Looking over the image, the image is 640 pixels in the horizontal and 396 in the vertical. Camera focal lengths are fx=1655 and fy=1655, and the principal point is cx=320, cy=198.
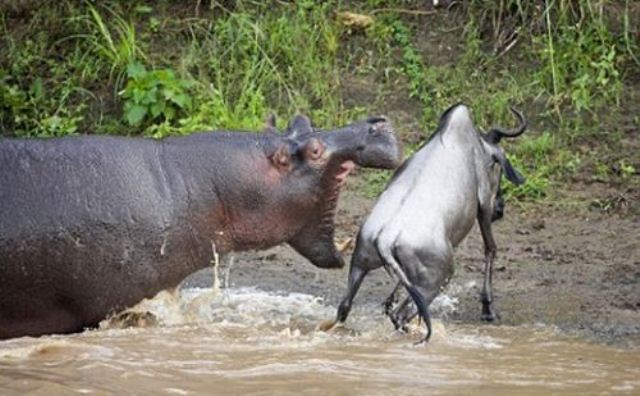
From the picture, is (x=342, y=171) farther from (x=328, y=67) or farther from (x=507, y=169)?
(x=328, y=67)

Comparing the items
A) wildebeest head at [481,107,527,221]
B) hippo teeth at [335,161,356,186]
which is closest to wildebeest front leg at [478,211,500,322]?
wildebeest head at [481,107,527,221]

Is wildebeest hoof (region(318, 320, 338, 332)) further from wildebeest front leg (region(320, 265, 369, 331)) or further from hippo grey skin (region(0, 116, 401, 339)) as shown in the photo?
hippo grey skin (region(0, 116, 401, 339))

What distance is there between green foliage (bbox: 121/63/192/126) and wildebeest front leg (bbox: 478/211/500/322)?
2660 mm

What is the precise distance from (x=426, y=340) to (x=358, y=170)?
3.03 meters

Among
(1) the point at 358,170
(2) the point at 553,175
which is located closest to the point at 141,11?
(1) the point at 358,170

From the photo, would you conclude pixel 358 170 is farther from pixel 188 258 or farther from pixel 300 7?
pixel 188 258

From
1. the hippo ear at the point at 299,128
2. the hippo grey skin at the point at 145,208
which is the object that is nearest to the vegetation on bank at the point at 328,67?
the hippo ear at the point at 299,128

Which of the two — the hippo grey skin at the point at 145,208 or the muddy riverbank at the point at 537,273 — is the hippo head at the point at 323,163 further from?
the muddy riverbank at the point at 537,273

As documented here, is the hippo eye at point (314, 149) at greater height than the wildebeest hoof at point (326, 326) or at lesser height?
greater

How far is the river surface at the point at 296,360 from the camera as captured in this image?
5.76 metres

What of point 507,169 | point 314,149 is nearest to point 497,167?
point 507,169

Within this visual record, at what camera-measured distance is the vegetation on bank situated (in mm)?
9852

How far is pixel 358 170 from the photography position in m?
9.62

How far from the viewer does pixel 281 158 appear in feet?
21.2
